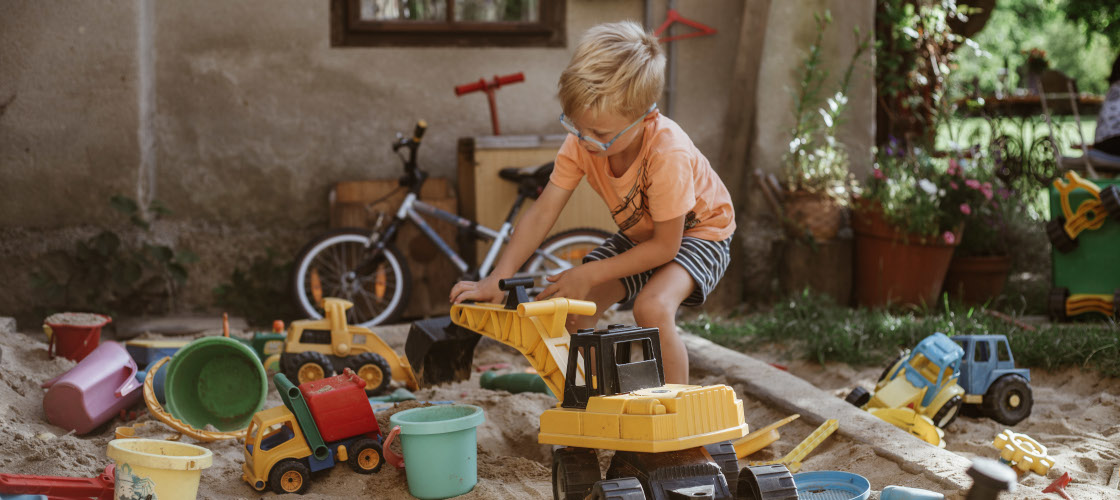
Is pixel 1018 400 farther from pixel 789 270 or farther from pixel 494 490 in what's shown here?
pixel 789 270

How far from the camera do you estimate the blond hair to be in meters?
2.38

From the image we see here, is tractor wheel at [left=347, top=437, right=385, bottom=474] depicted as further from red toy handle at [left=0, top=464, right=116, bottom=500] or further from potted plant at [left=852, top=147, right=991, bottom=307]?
potted plant at [left=852, top=147, right=991, bottom=307]

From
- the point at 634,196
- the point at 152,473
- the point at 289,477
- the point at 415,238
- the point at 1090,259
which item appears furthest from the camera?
the point at 415,238

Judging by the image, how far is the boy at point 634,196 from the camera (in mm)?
2420

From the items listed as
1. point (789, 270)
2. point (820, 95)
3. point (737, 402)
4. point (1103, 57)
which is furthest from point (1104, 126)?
point (1103, 57)

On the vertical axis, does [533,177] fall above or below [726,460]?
above

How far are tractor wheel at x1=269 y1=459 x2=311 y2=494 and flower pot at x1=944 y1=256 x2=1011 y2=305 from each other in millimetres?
4015

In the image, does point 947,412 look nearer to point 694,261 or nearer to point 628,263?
point 694,261

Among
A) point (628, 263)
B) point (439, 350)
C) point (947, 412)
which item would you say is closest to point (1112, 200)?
point (947, 412)

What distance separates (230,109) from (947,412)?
158 inches

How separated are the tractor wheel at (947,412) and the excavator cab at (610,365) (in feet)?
4.21

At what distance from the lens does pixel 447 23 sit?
5.45 meters

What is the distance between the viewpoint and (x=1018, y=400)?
10.1ft

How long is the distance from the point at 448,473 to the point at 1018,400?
1.92 m
